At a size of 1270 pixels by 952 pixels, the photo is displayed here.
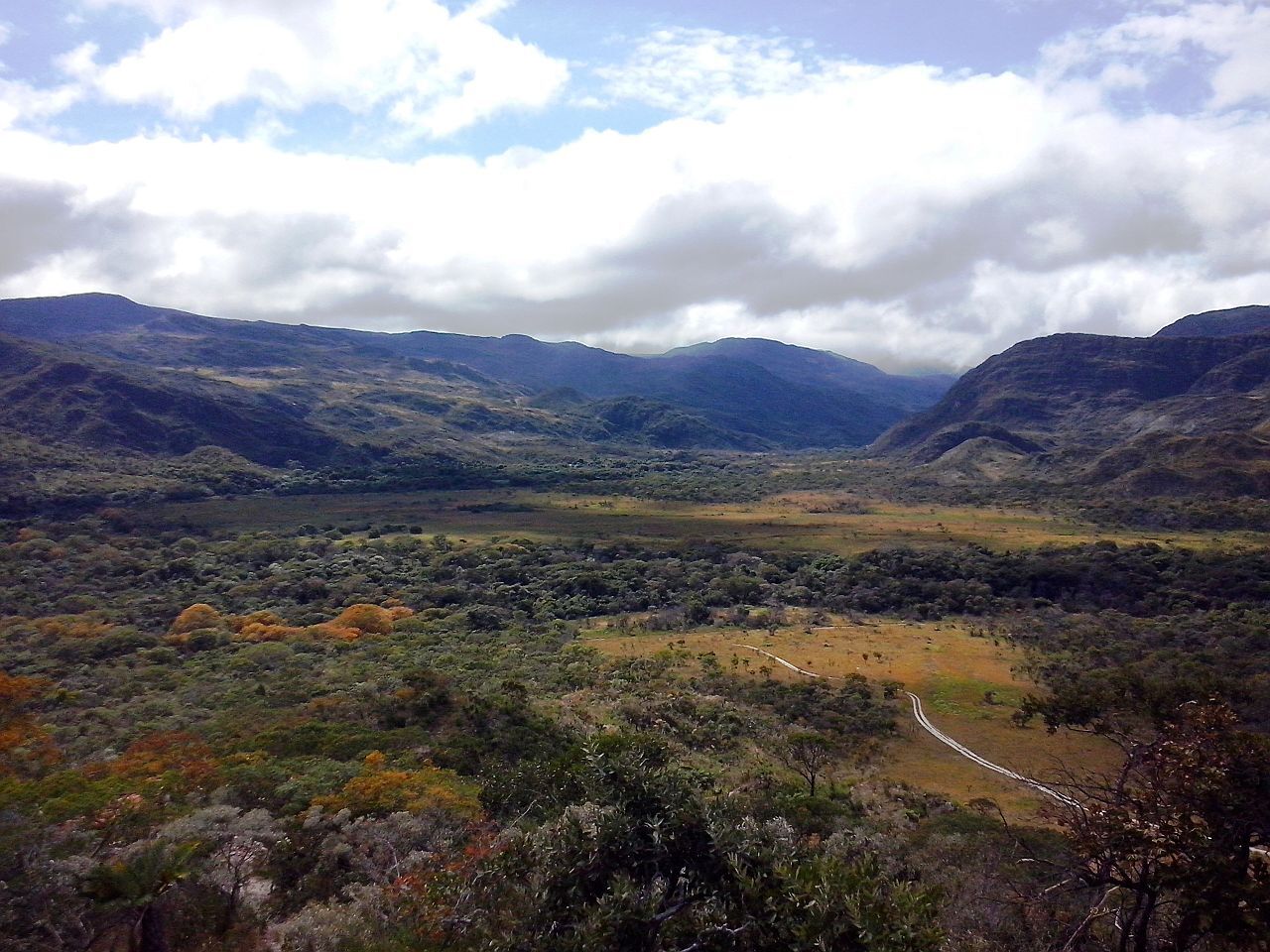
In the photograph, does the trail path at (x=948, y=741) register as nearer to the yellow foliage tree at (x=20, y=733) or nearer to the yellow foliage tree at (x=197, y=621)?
the yellow foliage tree at (x=20, y=733)

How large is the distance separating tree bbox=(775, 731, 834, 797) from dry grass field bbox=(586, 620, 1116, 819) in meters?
2.59

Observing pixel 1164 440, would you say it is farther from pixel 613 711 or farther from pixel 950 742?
pixel 613 711

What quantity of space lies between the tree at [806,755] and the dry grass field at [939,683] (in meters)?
2.59

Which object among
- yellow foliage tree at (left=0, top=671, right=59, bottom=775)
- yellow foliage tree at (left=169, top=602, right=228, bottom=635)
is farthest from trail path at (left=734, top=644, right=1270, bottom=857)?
yellow foliage tree at (left=169, top=602, right=228, bottom=635)

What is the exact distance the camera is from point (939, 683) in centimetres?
4062

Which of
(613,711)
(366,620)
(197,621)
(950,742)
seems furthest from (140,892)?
(197,621)

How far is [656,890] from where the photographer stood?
10.5 meters

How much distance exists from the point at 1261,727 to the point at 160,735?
1506 inches

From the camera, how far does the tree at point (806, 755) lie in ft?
88.4

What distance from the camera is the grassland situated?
277 ft

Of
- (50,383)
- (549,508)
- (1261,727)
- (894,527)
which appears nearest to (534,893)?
(1261,727)

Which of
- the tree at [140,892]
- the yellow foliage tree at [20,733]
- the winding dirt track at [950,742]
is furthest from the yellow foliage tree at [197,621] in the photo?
the tree at [140,892]

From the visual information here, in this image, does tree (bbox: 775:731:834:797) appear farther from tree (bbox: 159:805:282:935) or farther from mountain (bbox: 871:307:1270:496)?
mountain (bbox: 871:307:1270:496)

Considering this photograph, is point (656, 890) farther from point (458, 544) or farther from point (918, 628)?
point (458, 544)
